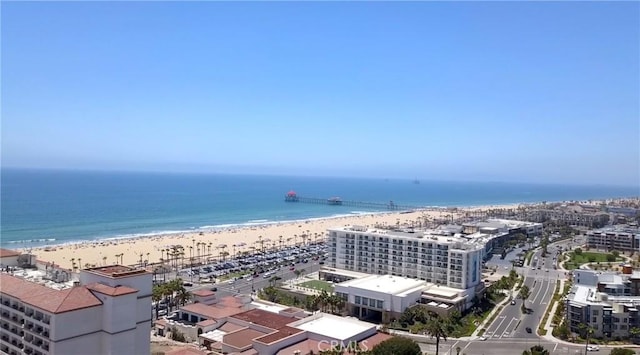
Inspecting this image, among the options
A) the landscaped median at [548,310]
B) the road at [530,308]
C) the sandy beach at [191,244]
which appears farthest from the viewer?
the sandy beach at [191,244]

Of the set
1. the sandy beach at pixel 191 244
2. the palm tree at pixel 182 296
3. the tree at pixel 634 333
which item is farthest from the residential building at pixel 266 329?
the sandy beach at pixel 191 244

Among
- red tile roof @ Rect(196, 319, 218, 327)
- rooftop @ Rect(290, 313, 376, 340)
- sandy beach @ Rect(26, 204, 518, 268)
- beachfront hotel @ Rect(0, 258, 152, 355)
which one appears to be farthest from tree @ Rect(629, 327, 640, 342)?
sandy beach @ Rect(26, 204, 518, 268)

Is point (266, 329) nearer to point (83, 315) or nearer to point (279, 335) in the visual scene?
point (279, 335)

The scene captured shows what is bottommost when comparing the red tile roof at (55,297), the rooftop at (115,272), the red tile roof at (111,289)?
the red tile roof at (55,297)

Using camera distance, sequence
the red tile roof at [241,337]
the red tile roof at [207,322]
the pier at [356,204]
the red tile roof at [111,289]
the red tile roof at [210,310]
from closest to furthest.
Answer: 1. the red tile roof at [111,289]
2. the red tile roof at [241,337]
3. the red tile roof at [207,322]
4. the red tile roof at [210,310]
5. the pier at [356,204]

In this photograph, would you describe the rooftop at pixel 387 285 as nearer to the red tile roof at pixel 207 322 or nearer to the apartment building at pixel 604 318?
the apartment building at pixel 604 318

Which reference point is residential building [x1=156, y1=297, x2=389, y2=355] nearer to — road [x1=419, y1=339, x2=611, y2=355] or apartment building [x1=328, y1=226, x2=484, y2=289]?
road [x1=419, y1=339, x2=611, y2=355]
